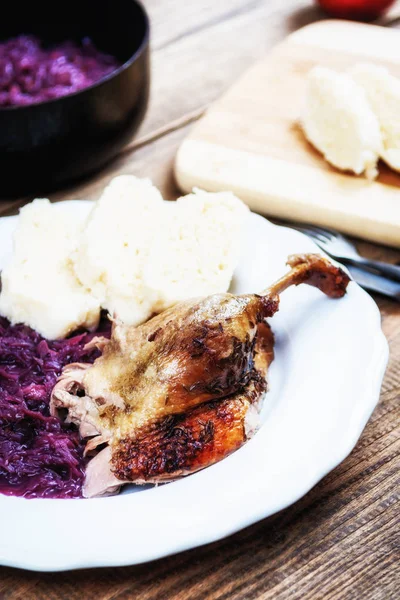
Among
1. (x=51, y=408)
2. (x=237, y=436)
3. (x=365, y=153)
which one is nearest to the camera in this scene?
(x=237, y=436)

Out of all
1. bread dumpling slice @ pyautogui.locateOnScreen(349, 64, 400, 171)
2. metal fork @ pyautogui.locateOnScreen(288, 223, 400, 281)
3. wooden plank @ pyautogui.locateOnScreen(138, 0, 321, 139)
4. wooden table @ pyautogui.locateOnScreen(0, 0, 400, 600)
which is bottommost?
wooden table @ pyautogui.locateOnScreen(0, 0, 400, 600)

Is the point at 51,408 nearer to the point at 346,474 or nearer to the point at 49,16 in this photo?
the point at 346,474

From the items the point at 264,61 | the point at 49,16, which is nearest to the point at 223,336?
the point at 264,61

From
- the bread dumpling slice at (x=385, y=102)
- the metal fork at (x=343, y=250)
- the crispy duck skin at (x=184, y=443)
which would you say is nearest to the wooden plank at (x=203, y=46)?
the bread dumpling slice at (x=385, y=102)

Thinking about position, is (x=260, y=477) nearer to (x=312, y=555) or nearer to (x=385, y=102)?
(x=312, y=555)

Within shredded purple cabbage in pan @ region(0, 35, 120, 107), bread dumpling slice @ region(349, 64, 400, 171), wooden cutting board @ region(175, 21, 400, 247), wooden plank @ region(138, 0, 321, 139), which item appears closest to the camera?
wooden cutting board @ region(175, 21, 400, 247)

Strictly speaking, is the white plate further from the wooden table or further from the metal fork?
the metal fork

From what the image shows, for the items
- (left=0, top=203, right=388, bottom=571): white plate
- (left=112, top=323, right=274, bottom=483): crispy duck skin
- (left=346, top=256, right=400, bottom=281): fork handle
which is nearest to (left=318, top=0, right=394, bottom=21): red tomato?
(left=346, top=256, right=400, bottom=281): fork handle
